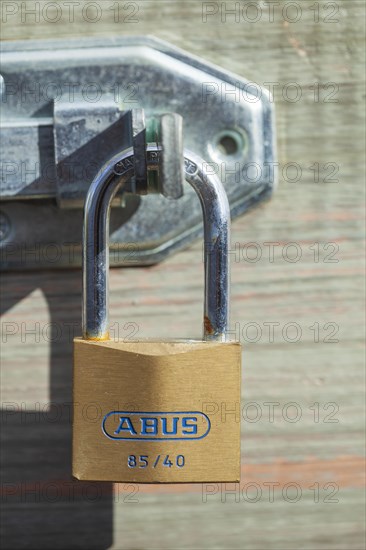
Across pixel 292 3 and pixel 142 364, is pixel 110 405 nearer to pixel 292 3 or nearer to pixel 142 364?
pixel 142 364

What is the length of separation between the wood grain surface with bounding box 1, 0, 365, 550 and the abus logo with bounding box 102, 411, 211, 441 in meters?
0.13

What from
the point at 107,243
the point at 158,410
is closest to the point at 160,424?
the point at 158,410

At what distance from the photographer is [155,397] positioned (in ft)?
1.66

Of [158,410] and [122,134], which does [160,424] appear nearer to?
[158,410]

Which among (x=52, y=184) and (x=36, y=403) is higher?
(x=52, y=184)

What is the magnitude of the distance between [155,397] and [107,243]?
0.12 meters

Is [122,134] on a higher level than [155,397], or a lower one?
higher

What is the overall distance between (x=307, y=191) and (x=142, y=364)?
0.75 feet

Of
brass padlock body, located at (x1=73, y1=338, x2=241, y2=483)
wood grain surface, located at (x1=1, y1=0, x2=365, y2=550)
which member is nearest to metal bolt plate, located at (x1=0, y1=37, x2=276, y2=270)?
wood grain surface, located at (x1=1, y1=0, x2=365, y2=550)

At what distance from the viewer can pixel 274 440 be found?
2.12ft

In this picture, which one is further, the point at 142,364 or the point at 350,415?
the point at 350,415

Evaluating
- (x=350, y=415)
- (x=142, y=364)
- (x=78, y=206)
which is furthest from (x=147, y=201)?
(x=350, y=415)

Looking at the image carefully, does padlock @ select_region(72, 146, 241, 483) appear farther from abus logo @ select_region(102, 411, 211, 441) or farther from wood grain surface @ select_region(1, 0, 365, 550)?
wood grain surface @ select_region(1, 0, 365, 550)

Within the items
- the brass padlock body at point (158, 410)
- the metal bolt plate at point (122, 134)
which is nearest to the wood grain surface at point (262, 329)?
the metal bolt plate at point (122, 134)
